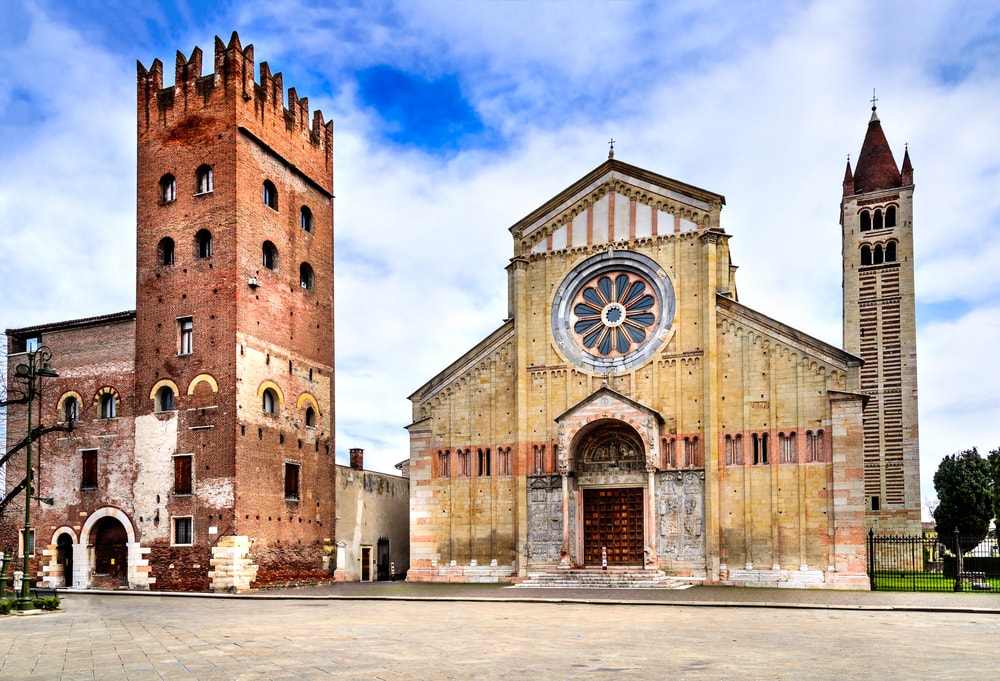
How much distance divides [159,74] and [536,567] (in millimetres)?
24860

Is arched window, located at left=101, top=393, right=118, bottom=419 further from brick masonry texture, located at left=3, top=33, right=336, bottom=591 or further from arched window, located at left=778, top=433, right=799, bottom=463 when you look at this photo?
arched window, located at left=778, top=433, right=799, bottom=463

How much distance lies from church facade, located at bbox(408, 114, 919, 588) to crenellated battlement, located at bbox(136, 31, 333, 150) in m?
11.5

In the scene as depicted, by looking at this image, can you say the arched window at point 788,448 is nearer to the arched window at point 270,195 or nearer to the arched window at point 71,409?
the arched window at point 270,195

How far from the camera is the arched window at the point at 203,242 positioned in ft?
114

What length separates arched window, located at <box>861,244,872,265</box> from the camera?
52.5m

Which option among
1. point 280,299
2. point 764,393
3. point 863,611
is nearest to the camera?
point 863,611

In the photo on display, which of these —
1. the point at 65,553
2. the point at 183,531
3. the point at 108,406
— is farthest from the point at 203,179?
the point at 65,553

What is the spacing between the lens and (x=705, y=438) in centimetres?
3180

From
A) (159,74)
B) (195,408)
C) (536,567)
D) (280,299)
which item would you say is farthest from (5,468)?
(536,567)

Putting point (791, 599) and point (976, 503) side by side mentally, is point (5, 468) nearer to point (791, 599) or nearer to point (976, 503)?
point (791, 599)

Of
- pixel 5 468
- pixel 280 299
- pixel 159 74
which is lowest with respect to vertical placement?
pixel 5 468

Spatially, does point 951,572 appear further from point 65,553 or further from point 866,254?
point 65,553

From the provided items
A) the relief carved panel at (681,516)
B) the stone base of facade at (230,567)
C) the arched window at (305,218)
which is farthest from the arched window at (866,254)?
the stone base of facade at (230,567)

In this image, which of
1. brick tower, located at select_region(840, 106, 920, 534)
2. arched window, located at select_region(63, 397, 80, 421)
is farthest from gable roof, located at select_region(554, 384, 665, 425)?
brick tower, located at select_region(840, 106, 920, 534)
